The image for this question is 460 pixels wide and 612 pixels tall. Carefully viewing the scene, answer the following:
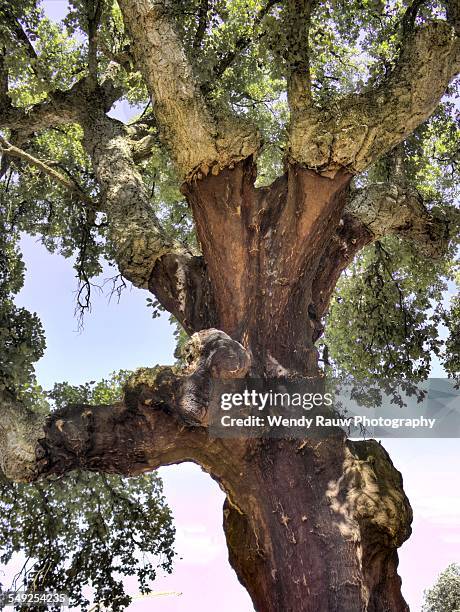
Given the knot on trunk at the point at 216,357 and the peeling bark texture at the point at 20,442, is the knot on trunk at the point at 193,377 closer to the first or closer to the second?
the knot on trunk at the point at 216,357

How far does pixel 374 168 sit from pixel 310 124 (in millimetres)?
4009

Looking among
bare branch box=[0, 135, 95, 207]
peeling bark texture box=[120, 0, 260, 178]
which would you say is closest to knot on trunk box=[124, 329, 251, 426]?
peeling bark texture box=[120, 0, 260, 178]

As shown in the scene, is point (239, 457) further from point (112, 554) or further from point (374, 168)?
point (374, 168)

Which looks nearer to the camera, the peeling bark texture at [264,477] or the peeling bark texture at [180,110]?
the peeling bark texture at [264,477]

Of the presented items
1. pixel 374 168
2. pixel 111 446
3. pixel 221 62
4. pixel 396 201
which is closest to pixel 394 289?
pixel 374 168

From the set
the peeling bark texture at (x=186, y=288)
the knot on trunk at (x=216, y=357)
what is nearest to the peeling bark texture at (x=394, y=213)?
the peeling bark texture at (x=186, y=288)

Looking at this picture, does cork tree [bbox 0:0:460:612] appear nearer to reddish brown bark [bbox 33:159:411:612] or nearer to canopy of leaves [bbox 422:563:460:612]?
reddish brown bark [bbox 33:159:411:612]

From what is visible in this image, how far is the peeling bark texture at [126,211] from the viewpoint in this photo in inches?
224

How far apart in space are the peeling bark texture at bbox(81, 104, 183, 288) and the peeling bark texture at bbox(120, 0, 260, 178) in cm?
71

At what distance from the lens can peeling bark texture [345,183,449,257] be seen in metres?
6.40

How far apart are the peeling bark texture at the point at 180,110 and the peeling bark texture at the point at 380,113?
1.71 ft

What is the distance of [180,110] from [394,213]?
264 cm

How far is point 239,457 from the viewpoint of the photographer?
181 inches

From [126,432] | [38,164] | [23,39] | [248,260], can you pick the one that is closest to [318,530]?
[126,432]
